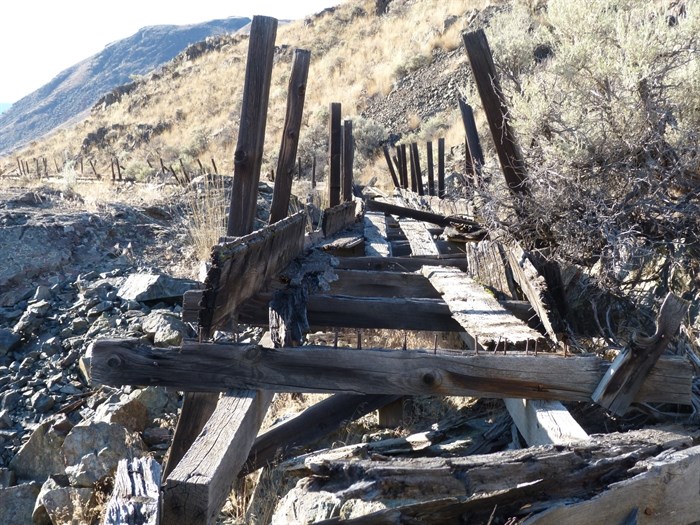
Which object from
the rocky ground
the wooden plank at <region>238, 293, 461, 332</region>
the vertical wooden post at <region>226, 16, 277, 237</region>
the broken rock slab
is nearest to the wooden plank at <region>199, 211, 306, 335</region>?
the wooden plank at <region>238, 293, 461, 332</region>

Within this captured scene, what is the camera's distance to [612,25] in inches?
392

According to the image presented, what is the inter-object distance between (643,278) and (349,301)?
252cm

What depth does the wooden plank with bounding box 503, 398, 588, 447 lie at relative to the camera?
106 inches

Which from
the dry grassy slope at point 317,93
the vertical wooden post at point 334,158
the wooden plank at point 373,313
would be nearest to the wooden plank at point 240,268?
the wooden plank at point 373,313

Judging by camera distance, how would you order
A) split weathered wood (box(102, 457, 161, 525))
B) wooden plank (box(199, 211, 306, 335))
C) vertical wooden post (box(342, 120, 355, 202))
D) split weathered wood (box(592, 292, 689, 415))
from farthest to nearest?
vertical wooden post (box(342, 120, 355, 202)), wooden plank (box(199, 211, 306, 335)), split weathered wood (box(592, 292, 689, 415)), split weathered wood (box(102, 457, 161, 525))

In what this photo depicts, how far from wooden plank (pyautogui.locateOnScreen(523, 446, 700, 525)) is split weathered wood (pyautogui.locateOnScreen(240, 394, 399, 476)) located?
7.87 ft

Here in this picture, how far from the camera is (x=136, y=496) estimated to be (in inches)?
84.0

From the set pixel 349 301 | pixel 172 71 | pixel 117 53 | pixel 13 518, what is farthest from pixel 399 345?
pixel 117 53

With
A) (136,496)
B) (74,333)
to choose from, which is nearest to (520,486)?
(136,496)

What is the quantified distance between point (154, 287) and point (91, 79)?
99.1 m

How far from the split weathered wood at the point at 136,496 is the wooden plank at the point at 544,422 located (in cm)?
144

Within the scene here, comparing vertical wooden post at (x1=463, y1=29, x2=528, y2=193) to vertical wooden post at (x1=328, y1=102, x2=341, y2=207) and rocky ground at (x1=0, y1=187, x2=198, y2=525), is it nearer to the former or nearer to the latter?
vertical wooden post at (x1=328, y1=102, x2=341, y2=207)

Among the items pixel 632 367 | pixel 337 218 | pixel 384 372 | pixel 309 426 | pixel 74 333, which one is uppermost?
pixel 337 218

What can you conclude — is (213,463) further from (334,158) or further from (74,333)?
(334,158)
